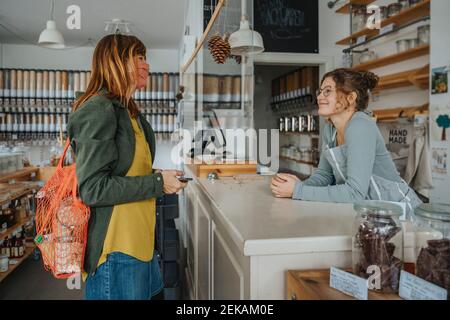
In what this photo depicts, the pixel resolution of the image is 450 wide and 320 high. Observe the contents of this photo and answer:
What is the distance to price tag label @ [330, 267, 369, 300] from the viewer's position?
85 cm

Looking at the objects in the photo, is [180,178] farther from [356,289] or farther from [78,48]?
[78,48]

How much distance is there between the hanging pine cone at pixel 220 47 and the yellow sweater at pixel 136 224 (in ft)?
6.68

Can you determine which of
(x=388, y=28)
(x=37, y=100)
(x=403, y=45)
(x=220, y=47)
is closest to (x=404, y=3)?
(x=388, y=28)

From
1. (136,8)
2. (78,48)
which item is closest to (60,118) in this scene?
(78,48)

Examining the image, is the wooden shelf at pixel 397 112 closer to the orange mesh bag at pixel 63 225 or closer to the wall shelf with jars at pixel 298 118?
the wall shelf with jars at pixel 298 118

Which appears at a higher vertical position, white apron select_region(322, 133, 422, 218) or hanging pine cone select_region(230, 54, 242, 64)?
hanging pine cone select_region(230, 54, 242, 64)

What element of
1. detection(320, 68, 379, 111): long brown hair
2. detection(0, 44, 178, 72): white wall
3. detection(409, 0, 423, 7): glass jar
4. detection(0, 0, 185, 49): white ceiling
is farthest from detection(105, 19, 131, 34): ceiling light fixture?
Result: detection(320, 68, 379, 111): long brown hair

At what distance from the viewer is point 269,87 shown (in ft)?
24.6

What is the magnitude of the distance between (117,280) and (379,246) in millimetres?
833

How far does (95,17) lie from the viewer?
18.2ft

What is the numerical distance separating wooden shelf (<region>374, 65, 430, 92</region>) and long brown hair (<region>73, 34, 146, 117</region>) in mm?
2555

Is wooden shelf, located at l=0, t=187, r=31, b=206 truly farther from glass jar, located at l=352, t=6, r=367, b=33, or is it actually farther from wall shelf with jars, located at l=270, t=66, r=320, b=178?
glass jar, located at l=352, t=6, r=367, b=33

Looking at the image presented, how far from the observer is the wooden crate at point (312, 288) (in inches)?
33.9
